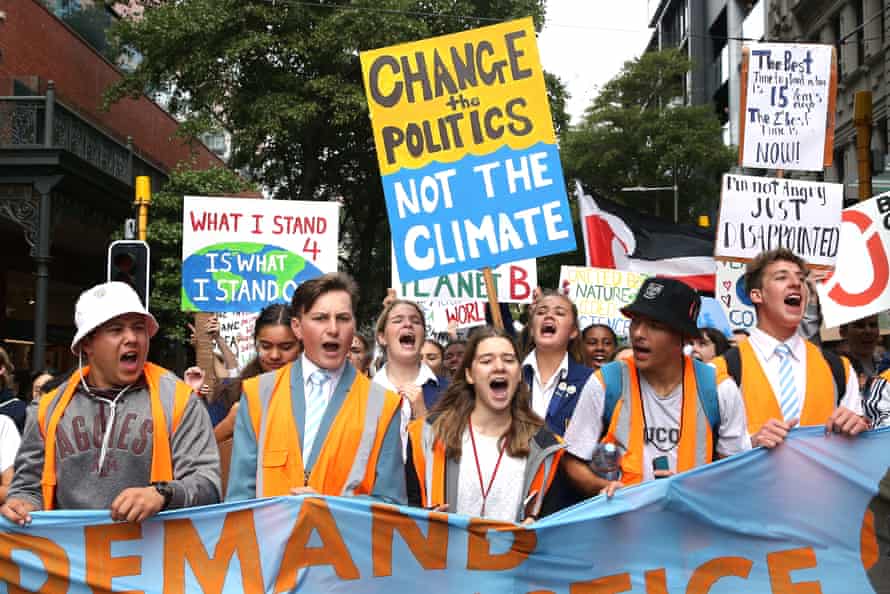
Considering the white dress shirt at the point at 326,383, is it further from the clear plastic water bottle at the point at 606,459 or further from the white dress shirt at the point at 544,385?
the white dress shirt at the point at 544,385

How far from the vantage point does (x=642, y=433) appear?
14.5 ft

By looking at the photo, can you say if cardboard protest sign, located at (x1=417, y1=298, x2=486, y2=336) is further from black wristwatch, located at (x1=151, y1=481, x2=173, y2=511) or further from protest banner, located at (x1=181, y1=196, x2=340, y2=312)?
black wristwatch, located at (x1=151, y1=481, x2=173, y2=511)

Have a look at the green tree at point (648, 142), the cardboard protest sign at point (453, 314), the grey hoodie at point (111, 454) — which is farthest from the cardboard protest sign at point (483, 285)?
the green tree at point (648, 142)

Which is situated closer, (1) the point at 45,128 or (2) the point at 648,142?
(1) the point at 45,128

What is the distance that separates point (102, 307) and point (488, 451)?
1588 millimetres

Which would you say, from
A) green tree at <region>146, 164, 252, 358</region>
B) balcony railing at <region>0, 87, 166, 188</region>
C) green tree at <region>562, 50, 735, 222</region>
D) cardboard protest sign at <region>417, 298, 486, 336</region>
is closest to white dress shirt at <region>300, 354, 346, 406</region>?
cardboard protest sign at <region>417, 298, 486, 336</region>

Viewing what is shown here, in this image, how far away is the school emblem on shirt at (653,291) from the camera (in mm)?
4527

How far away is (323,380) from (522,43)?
374cm

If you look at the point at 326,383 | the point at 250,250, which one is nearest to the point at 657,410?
the point at 326,383

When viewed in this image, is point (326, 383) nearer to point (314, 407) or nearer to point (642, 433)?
point (314, 407)

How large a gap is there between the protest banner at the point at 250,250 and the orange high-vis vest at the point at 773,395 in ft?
20.9

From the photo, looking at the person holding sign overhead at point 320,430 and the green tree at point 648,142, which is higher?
the green tree at point 648,142

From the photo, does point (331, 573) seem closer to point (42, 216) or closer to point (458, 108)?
A: point (458, 108)

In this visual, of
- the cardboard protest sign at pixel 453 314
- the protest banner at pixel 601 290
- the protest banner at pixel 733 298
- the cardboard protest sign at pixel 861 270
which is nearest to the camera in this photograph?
the cardboard protest sign at pixel 861 270
